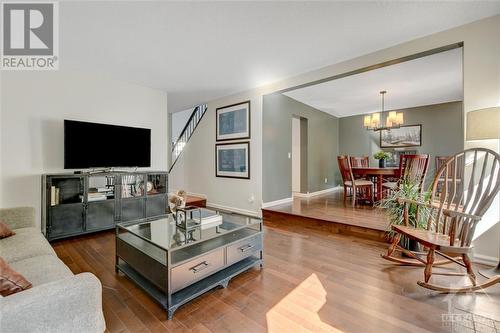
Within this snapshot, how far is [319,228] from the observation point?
3.55 m

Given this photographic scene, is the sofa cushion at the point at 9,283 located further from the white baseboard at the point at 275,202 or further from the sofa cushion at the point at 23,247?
the white baseboard at the point at 275,202

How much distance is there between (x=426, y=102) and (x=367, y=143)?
5.60 feet

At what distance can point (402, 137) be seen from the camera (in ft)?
20.7

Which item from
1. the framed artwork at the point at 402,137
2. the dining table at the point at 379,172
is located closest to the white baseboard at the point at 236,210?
the dining table at the point at 379,172

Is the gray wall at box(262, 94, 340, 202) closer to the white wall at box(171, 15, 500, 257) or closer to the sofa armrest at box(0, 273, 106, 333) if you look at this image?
the white wall at box(171, 15, 500, 257)

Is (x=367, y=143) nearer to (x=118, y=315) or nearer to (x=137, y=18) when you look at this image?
(x=137, y=18)

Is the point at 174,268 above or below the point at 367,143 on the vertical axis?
below

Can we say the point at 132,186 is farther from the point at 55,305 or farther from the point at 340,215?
the point at 340,215

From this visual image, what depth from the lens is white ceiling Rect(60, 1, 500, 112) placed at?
83.3 inches

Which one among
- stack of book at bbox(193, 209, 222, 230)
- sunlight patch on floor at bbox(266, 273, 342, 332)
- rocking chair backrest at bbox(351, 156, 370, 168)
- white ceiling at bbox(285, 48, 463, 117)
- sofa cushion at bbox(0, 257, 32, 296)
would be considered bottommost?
sunlight patch on floor at bbox(266, 273, 342, 332)

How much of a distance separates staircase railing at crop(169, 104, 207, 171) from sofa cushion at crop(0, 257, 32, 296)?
4835mm

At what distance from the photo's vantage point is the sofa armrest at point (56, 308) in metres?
0.88

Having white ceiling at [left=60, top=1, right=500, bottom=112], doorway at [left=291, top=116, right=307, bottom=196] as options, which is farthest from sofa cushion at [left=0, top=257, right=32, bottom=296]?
doorway at [left=291, top=116, right=307, bottom=196]

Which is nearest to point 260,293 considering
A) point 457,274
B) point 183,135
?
point 457,274
